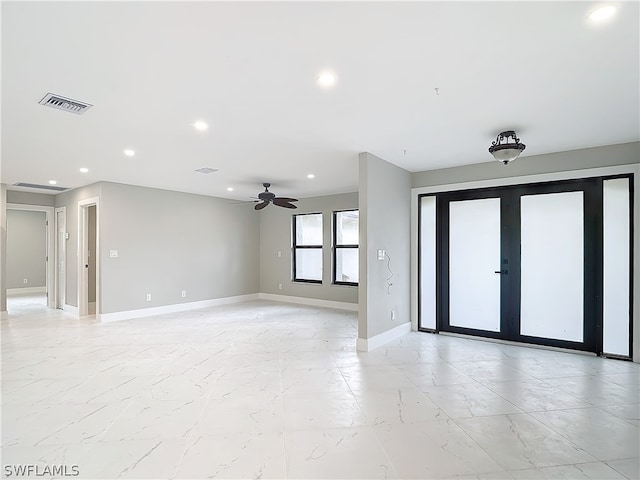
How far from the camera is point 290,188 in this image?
23.8 feet

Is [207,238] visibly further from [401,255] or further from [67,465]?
[67,465]

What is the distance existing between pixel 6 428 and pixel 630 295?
6154mm

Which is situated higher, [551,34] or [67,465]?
[551,34]

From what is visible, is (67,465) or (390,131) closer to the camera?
(67,465)

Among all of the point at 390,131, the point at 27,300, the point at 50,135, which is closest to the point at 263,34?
the point at 390,131

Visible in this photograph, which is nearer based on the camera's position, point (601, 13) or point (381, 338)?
point (601, 13)

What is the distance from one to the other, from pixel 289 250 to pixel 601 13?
288 inches

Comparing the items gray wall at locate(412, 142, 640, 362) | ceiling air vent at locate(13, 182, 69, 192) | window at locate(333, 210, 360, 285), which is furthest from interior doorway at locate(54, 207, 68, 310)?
gray wall at locate(412, 142, 640, 362)

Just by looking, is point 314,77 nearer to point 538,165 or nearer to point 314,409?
point 314,409

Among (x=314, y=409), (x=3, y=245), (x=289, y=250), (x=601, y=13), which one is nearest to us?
(x=601, y=13)

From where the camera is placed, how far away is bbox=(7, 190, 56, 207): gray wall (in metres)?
7.21

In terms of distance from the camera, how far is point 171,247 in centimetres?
721

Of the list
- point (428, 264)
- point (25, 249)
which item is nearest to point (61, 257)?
point (25, 249)

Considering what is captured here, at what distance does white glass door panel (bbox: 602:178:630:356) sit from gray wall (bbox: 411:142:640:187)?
0.28 metres
